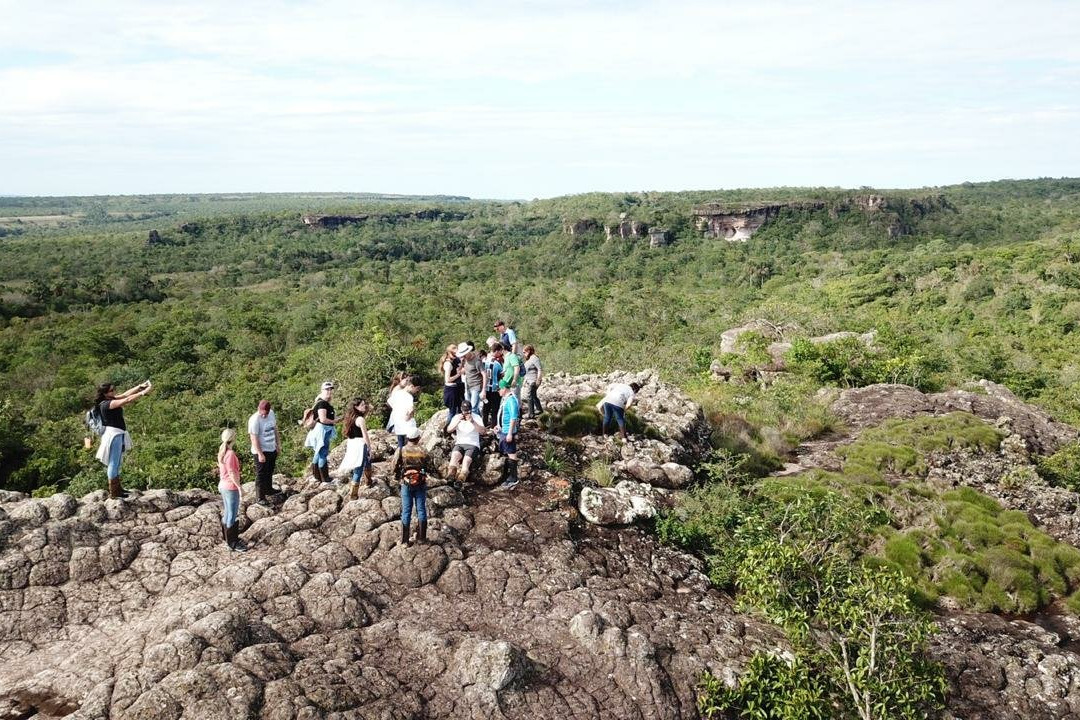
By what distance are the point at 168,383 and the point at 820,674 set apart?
31.2m

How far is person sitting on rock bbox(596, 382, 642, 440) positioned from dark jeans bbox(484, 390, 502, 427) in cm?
169

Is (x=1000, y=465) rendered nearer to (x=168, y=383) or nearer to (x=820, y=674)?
(x=820, y=674)

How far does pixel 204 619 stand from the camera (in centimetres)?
623

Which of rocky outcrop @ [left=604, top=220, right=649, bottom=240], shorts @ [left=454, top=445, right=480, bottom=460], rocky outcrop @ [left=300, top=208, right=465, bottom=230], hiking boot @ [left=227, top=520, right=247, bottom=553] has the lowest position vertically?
hiking boot @ [left=227, top=520, right=247, bottom=553]

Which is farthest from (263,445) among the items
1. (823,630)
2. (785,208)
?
(785,208)

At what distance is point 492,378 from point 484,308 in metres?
40.7

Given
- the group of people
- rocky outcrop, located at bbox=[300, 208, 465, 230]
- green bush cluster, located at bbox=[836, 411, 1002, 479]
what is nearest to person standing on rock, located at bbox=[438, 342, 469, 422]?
the group of people

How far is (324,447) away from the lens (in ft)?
30.2

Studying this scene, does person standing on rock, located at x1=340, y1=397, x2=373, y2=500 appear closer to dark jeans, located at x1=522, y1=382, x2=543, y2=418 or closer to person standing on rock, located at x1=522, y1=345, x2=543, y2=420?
person standing on rock, located at x1=522, y1=345, x2=543, y2=420

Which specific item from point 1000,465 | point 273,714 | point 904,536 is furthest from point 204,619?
point 1000,465

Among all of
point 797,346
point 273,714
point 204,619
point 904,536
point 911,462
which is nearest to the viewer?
point 273,714

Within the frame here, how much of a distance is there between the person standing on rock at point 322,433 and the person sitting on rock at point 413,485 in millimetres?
1448

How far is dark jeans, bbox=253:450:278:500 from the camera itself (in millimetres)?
8617

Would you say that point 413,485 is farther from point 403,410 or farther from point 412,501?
point 403,410
